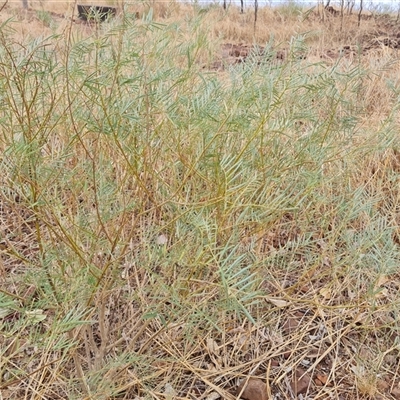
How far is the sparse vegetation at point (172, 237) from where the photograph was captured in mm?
932

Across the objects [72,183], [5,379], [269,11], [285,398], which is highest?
[269,11]

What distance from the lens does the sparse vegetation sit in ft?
3.06

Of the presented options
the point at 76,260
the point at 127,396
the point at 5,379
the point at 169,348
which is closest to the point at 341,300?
the point at 169,348

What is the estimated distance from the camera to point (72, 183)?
117 cm

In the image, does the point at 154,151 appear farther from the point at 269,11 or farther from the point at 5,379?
the point at 269,11

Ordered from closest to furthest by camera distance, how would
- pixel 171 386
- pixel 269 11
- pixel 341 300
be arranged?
pixel 171 386
pixel 341 300
pixel 269 11

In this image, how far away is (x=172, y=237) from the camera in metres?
1.09

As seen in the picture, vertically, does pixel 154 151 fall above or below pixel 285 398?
above

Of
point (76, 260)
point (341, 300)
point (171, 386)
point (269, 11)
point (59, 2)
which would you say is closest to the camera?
point (76, 260)

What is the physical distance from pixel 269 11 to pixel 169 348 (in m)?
6.42

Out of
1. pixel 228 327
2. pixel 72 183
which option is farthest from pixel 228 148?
pixel 228 327

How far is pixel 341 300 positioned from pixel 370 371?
0.28 meters

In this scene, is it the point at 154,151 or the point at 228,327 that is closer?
the point at 154,151

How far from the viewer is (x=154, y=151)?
3.76 feet
